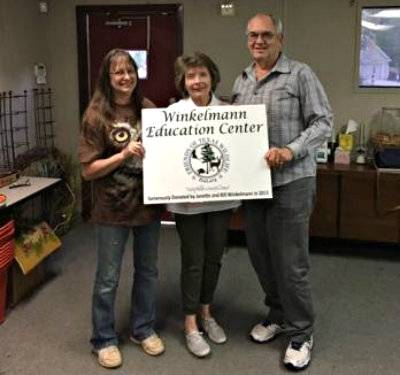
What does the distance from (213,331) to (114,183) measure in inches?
36.1

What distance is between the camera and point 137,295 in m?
2.59

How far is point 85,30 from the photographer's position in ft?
15.0

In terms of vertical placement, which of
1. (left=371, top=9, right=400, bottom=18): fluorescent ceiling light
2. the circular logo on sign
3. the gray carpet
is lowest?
the gray carpet

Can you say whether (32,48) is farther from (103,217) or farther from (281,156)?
(281,156)

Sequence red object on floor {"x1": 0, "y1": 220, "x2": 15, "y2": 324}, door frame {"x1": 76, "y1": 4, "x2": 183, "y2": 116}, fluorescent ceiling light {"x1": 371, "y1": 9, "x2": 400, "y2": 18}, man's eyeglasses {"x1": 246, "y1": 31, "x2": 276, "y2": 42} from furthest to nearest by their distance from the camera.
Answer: door frame {"x1": 76, "y1": 4, "x2": 183, "y2": 116} → fluorescent ceiling light {"x1": 371, "y1": 9, "x2": 400, "y2": 18} → red object on floor {"x1": 0, "y1": 220, "x2": 15, "y2": 324} → man's eyeglasses {"x1": 246, "y1": 31, "x2": 276, "y2": 42}

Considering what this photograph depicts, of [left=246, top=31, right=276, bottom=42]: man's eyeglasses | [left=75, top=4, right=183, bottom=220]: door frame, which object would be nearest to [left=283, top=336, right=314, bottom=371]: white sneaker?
[left=246, top=31, right=276, bottom=42]: man's eyeglasses

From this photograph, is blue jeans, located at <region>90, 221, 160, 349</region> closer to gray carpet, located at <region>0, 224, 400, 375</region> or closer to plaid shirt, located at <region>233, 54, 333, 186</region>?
gray carpet, located at <region>0, 224, 400, 375</region>

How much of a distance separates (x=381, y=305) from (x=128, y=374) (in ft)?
4.98

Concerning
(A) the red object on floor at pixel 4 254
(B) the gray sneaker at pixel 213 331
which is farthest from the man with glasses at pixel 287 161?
(A) the red object on floor at pixel 4 254

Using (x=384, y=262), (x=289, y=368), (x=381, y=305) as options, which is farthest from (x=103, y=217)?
(x=384, y=262)

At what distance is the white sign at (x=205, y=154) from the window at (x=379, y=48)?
84.4 inches

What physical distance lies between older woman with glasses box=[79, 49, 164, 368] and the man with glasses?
0.49m

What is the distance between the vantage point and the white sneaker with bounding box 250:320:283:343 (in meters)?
2.71

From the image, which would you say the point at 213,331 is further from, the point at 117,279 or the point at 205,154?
the point at 205,154
